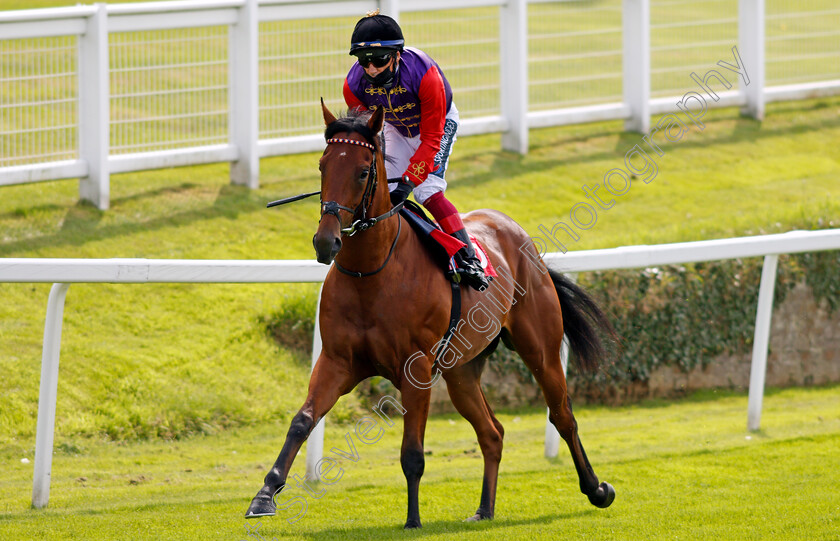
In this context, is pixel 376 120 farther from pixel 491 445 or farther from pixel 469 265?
pixel 491 445

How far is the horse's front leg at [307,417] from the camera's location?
400 centimetres

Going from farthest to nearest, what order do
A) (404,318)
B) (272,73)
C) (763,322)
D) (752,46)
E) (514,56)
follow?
(752,46) → (514,56) → (272,73) → (763,322) → (404,318)

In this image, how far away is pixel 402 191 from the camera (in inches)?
188

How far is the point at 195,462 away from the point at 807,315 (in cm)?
512

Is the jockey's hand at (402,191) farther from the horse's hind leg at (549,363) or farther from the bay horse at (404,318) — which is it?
the horse's hind leg at (549,363)

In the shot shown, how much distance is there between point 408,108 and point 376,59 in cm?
30

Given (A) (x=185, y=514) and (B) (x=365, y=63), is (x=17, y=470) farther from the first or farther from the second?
(B) (x=365, y=63)

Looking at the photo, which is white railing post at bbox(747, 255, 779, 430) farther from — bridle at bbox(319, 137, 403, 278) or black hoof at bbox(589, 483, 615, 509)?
bridle at bbox(319, 137, 403, 278)

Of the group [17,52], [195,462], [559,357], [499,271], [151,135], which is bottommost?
[195,462]

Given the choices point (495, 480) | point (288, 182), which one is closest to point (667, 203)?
point (288, 182)

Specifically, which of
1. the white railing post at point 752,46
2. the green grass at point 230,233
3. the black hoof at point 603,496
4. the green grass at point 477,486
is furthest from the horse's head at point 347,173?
the white railing post at point 752,46

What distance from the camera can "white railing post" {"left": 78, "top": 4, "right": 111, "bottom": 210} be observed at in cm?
796

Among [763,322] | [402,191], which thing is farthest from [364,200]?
[763,322]

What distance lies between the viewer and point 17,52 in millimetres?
7824
